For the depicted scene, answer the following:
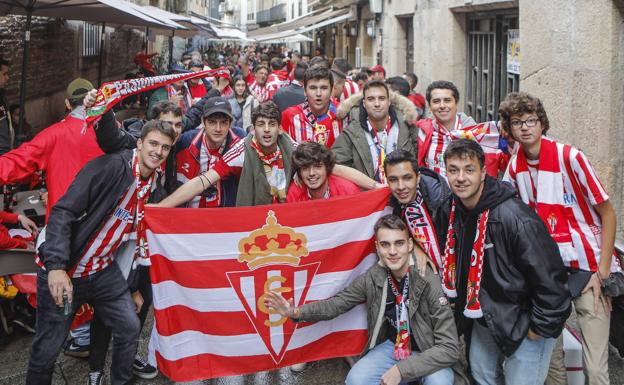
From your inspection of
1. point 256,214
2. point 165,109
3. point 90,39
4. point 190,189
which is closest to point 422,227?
point 256,214

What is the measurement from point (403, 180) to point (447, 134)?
3.38 ft

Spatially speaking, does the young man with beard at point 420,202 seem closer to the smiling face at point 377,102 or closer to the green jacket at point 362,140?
the green jacket at point 362,140

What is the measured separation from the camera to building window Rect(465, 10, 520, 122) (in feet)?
30.9

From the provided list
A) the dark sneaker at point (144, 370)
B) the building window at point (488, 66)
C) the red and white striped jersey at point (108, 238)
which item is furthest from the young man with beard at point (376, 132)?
the building window at point (488, 66)

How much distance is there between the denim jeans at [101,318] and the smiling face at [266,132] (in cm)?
130

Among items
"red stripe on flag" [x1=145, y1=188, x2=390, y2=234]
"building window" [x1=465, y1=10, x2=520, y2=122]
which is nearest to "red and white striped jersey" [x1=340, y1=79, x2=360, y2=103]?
"building window" [x1=465, y1=10, x2=520, y2=122]

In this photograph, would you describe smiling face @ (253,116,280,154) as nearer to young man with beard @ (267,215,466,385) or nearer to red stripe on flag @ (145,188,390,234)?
red stripe on flag @ (145,188,390,234)

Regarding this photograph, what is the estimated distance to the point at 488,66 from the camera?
10.1m

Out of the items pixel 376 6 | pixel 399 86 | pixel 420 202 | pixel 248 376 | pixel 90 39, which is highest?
pixel 376 6

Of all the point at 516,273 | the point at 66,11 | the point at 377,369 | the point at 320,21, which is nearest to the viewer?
the point at 516,273

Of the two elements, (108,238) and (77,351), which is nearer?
(108,238)

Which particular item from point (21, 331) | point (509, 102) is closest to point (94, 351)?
point (21, 331)

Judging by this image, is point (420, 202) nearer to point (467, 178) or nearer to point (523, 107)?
point (467, 178)

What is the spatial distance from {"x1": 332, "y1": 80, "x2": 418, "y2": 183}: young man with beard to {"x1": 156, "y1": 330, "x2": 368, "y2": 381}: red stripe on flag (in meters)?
1.20
